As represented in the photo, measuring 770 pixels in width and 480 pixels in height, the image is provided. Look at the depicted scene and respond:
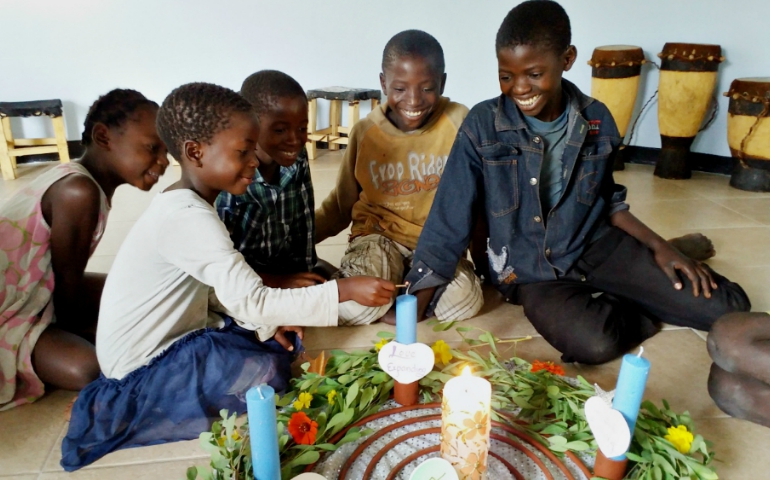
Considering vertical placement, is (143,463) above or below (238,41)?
below

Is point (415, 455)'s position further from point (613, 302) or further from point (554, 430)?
point (613, 302)

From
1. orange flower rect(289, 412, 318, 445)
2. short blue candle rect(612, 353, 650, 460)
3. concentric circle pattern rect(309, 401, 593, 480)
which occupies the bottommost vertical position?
concentric circle pattern rect(309, 401, 593, 480)

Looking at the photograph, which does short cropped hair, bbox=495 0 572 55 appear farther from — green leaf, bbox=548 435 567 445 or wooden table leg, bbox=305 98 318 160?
wooden table leg, bbox=305 98 318 160

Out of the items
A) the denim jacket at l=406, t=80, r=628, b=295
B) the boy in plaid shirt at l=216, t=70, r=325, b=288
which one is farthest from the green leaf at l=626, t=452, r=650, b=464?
the boy in plaid shirt at l=216, t=70, r=325, b=288

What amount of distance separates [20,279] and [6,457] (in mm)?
354

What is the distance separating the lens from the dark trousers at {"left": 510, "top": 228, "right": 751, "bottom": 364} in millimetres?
1269

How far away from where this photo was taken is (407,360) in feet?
3.22

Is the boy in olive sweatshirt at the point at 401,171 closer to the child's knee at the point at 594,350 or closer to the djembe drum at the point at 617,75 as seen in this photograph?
the child's knee at the point at 594,350

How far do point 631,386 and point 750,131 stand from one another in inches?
91.0

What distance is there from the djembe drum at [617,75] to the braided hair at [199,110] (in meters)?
2.29

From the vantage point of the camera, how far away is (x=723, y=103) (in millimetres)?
2887

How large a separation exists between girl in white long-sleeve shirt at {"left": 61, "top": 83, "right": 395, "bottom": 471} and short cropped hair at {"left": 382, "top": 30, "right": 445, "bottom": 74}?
53 cm

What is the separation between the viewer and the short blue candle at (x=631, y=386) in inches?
29.5

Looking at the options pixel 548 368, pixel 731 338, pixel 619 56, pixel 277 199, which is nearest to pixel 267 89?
pixel 277 199
